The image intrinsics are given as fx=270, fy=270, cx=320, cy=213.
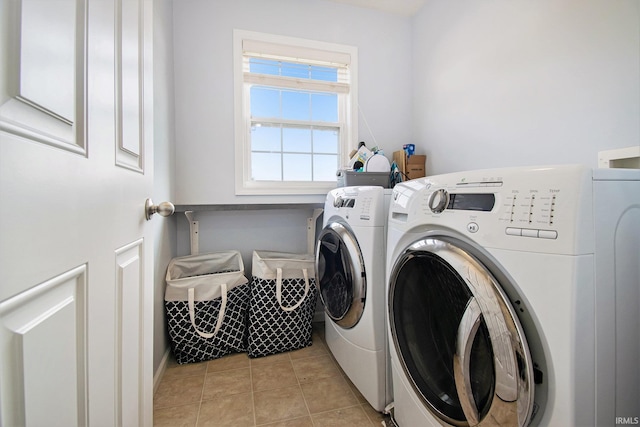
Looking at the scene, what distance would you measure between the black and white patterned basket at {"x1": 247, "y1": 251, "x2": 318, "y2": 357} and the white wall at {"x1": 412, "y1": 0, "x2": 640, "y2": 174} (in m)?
1.31

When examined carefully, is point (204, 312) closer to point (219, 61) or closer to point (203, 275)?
point (203, 275)

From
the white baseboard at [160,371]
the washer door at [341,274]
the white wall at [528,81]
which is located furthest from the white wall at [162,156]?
the white wall at [528,81]

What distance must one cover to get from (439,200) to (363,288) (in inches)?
21.7

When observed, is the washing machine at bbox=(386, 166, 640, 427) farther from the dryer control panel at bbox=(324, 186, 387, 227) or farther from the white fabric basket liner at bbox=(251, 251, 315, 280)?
the white fabric basket liner at bbox=(251, 251, 315, 280)

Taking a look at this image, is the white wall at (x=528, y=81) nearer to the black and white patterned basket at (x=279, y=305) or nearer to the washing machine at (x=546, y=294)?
the washing machine at (x=546, y=294)

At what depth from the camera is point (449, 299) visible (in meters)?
0.80

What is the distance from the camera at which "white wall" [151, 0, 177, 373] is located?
1.42 meters

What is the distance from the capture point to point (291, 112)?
216 centimetres

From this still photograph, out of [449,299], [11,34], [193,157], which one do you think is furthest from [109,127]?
[193,157]

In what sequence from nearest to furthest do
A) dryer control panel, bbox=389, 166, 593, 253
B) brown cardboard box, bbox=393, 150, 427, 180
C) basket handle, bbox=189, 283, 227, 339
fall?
dryer control panel, bbox=389, 166, 593, 253
basket handle, bbox=189, 283, 227, 339
brown cardboard box, bbox=393, 150, 427, 180

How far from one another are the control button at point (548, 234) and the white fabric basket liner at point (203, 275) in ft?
4.99

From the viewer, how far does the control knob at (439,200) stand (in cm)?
76

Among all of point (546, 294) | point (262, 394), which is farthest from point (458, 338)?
point (262, 394)

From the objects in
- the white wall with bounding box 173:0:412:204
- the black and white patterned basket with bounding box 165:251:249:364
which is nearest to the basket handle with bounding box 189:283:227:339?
the black and white patterned basket with bounding box 165:251:249:364
